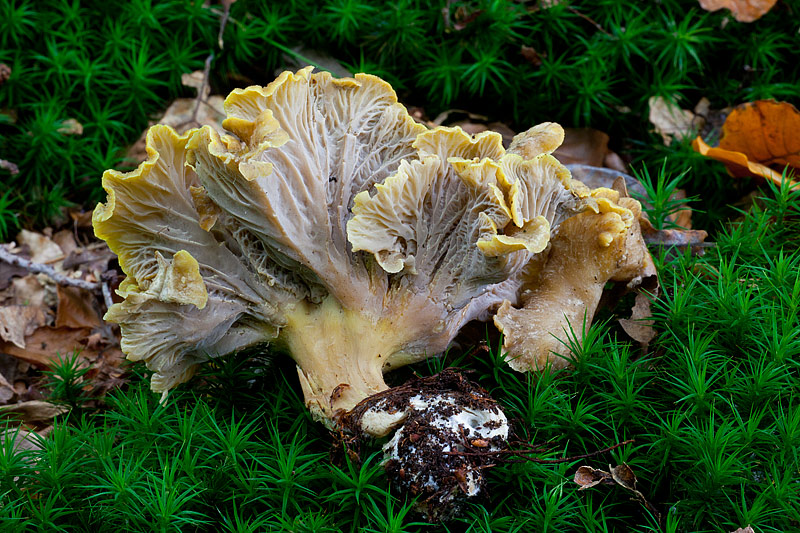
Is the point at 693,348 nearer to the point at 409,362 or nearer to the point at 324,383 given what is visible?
the point at 409,362

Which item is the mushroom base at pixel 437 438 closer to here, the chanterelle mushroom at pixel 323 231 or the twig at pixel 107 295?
the chanterelle mushroom at pixel 323 231

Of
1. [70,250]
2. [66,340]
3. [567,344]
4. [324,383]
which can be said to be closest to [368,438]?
[324,383]

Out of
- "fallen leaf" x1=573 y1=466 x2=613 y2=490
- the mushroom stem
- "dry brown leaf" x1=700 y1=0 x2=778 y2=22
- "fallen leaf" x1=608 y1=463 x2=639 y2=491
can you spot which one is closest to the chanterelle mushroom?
the mushroom stem

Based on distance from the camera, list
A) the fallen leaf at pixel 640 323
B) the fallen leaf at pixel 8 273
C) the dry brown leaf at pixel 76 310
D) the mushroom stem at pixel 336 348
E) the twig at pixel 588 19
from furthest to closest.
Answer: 1. the twig at pixel 588 19
2. the fallen leaf at pixel 8 273
3. the dry brown leaf at pixel 76 310
4. the fallen leaf at pixel 640 323
5. the mushroom stem at pixel 336 348

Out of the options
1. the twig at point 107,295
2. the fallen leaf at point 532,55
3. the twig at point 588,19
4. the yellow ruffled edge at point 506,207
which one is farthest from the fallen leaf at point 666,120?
the twig at point 107,295

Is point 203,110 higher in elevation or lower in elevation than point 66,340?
higher

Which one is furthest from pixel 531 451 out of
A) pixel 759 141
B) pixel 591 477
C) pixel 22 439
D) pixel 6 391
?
pixel 6 391
